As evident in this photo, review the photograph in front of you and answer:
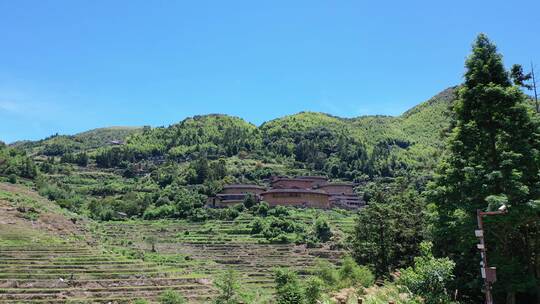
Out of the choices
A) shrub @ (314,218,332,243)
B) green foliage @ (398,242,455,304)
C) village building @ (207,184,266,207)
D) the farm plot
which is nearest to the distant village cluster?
village building @ (207,184,266,207)

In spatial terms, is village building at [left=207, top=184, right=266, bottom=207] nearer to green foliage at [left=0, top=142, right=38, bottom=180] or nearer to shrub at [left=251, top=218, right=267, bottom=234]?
shrub at [left=251, top=218, right=267, bottom=234]

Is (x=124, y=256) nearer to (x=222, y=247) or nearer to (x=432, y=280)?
(x=222, y=247)

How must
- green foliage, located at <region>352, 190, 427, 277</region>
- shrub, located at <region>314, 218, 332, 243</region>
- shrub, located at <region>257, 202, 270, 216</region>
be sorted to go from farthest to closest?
1. shrub, located at <region>257, 202, 270, 216</region>
2. shrub, located at <region>314, 218, 332, 243</region>
3. green foliage, located at <region>352, 190, 427, 277</region>

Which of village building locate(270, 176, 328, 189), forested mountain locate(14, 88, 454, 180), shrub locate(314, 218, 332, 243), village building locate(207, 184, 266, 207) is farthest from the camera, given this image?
forested mountain locate(14, 88, 454, 180)

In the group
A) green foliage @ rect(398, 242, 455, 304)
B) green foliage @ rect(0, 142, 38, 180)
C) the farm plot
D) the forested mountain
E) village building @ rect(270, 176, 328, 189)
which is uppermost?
the forested mountain

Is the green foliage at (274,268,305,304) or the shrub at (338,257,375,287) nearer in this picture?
the green foliage at (274,268,305,304)

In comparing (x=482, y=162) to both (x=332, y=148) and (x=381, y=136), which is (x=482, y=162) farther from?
(x=381, y=136)

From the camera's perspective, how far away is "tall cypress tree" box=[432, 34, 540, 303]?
1645cm

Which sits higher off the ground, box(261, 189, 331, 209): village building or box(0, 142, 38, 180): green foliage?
box(0, 142, 38, 180): green foliage

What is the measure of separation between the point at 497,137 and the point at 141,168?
12477cm

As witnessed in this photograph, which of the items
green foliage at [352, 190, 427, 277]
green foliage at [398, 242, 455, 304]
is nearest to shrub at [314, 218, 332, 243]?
green foliage at [352, 190, 427, 277]

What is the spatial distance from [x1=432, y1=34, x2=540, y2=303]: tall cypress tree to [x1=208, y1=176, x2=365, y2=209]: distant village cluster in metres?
71.9

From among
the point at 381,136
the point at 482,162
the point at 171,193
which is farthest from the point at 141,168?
the point at 482,162

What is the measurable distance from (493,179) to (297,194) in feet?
249
